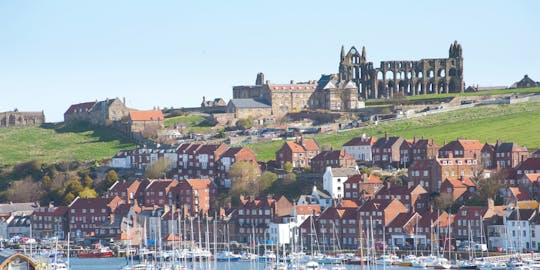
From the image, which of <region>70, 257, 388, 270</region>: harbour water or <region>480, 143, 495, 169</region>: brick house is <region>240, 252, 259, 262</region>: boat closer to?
<region>70, 257, 388, 270</region>: harbour water

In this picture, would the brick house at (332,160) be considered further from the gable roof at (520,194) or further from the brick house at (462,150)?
the gable roof at (520,194)

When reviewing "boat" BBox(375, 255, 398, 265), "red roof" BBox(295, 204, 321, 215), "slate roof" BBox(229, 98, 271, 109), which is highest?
"slate roof" BBox(229, 98, 271, 109)

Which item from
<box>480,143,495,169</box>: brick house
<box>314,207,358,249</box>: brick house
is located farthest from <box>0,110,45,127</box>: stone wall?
<box>314,207,358,249</box>: brick house

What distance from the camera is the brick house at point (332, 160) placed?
96562 mm

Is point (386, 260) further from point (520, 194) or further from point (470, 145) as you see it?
point (470, 145)

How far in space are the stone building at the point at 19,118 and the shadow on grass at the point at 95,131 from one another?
3872 mm

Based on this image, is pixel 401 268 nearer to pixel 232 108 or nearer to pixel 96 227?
pixel 96 227

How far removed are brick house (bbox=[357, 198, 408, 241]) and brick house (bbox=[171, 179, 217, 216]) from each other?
13290mm

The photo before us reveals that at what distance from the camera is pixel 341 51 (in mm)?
139125

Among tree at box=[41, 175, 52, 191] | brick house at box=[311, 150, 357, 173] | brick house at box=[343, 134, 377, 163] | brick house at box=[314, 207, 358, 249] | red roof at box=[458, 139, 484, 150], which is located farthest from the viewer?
tree at box=[41, 175, 52, 191]

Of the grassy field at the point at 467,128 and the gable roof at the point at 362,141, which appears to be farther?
the grassy field at the point at 467,128

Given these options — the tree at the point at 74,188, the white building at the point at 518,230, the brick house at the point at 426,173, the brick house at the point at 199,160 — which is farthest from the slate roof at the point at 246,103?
the white building at the point at 518,230

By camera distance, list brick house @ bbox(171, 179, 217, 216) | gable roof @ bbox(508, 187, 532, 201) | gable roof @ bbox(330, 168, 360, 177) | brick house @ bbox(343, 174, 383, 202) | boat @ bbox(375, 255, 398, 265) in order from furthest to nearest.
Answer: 1. brick house @ bbox(171, 179, 217, 216)
2. gable roof @ bbox(330, 168, 360, 177)
3. brick house @ bbox(343, 174, 383, 202)
4. gable roof @ bbox(508, 187, 532, 201)
5. boat @ bbox(375, 255, 398, 265)

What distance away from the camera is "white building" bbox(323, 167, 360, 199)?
92.2 m
